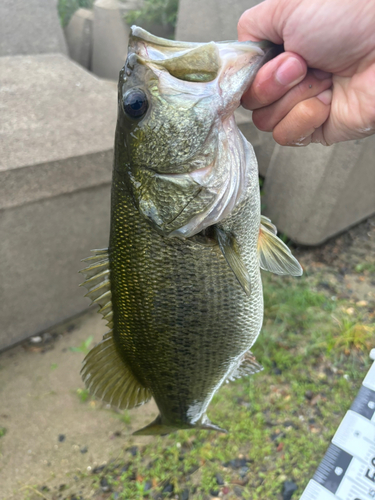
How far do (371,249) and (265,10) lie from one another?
3.14 m

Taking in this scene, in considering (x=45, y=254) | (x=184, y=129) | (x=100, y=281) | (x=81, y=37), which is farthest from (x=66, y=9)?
(x=184, y=129)

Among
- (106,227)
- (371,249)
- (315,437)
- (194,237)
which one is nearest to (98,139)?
(106,227)

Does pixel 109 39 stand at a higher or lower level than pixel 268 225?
lower

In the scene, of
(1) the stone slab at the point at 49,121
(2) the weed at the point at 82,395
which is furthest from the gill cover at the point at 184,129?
(2) the weed at the point at 82,395

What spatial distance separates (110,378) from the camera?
1.53m

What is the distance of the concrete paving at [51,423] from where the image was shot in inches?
89.7

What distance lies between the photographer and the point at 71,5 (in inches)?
244

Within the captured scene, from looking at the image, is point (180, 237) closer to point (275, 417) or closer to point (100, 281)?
point (100, 281)

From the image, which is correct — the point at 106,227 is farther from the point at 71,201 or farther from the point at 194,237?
the point at 194,237

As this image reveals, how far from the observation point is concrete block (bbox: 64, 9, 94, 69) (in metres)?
5.58

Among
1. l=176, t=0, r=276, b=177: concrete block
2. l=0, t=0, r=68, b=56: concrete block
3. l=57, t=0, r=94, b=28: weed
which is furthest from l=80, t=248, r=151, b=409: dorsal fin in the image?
l=57, t=0, r=94, b=28: weed

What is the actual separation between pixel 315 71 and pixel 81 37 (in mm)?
5379

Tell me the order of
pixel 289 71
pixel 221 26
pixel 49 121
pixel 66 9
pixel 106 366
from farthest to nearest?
pixel 66 9, pixel 221 26, pixel 49 121, pixel 106 366, pixel 289 71

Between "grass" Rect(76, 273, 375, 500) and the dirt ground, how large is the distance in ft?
0.43
